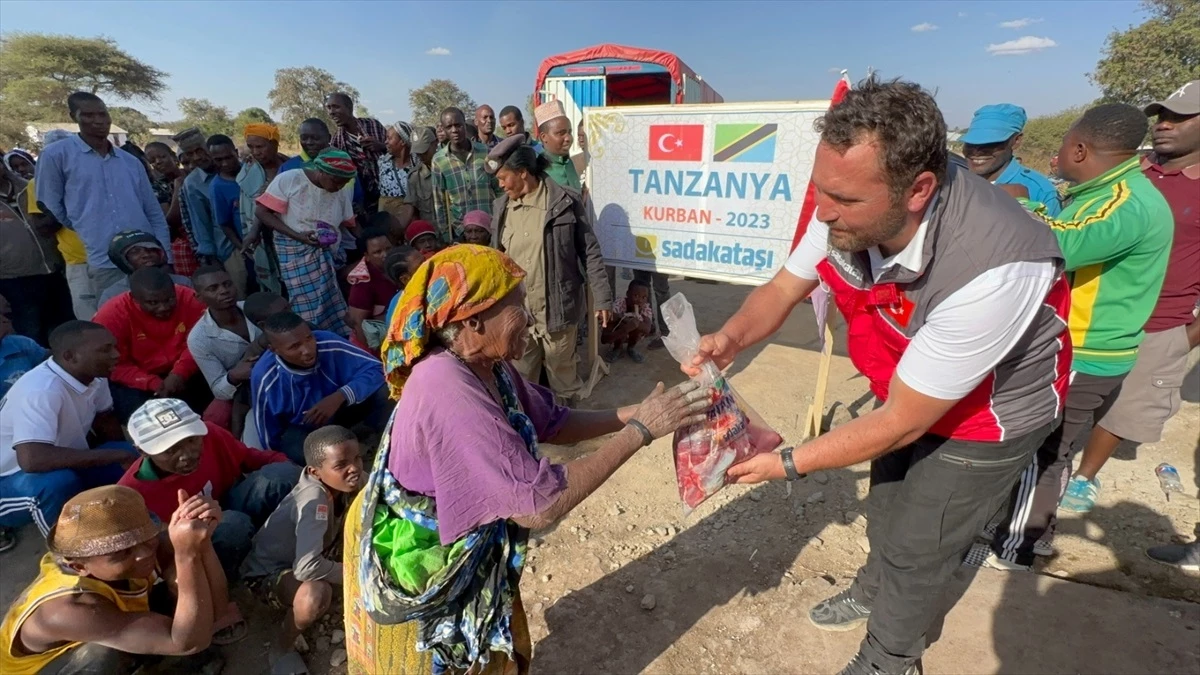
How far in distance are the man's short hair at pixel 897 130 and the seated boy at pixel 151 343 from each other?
4315 mm

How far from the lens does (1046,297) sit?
5.24ft

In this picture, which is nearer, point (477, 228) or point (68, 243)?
point (477, 228)

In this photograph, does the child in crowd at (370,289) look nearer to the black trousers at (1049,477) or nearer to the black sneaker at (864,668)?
the black sneaker at (864,668)

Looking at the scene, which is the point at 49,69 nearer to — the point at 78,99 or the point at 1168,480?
the point at 78,99

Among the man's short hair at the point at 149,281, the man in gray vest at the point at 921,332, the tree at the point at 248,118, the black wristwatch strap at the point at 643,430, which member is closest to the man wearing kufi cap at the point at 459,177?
the man's short hair at the point at 149,281

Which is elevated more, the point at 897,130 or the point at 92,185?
the point at 897,130

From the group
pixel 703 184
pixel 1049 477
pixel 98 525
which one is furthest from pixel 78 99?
pixel 1049 477

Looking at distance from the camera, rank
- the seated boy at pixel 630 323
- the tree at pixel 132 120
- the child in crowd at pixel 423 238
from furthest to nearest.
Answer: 1. the tree at pixel 132 120
2. the seated boy at pixel 630 323
3. the child in crowd at pixel 423 238

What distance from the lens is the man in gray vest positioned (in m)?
1.43

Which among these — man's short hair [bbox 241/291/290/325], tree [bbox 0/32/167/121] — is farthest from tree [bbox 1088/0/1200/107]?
tree [bbox 0/32/167/121]

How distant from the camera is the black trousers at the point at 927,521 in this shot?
6.03ft

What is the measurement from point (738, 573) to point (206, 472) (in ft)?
8.88

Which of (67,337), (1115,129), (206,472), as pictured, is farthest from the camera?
(67,337)

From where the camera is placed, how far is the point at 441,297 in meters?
1.43
